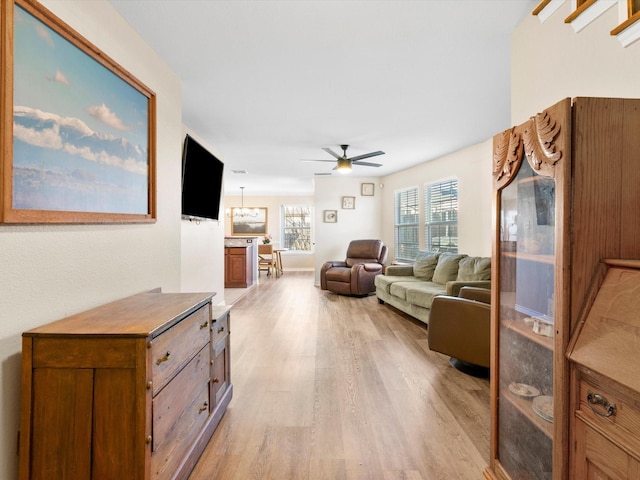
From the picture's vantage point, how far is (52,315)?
130 cm

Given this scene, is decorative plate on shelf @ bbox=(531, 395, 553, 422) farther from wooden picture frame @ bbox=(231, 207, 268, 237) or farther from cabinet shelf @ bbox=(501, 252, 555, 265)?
wooden picture frame @ bbox=(231, 207, 268, 237)

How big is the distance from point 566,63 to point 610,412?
159cm

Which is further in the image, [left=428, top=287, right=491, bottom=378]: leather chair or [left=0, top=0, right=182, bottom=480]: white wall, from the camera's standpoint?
[left=428, top=287, right=491, bottom=378]: leather chair

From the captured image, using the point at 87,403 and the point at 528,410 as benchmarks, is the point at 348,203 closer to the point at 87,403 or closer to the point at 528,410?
the point at 528,410

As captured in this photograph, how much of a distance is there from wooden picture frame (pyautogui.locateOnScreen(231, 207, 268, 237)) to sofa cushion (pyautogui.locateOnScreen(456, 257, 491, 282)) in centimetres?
702

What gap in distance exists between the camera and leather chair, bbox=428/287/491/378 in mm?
2502

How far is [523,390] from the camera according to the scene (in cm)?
132

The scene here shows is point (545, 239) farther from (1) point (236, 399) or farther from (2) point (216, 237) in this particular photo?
(2) point (216, 237)

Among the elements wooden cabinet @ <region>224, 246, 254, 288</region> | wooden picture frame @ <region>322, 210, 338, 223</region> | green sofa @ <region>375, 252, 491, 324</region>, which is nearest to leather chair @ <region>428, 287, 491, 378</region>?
green sofa @ <region>375, 252, 491, 324</region>

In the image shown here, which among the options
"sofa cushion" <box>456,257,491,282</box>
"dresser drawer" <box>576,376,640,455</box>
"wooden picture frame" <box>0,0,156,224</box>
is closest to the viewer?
"dresser drawer" <box>576,376,640,455</box>

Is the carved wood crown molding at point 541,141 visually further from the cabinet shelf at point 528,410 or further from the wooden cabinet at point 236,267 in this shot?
the wooden cabinet at point 236,267

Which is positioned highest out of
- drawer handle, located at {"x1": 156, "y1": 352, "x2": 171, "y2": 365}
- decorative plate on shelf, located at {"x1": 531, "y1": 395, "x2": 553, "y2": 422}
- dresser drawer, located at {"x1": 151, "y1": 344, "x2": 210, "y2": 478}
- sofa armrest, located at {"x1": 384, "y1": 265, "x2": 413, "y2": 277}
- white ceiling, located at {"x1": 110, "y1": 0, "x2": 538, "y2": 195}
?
white ceiling, located at {"x1": 110, "y1": 0, "x2": 538, "y2": 195}

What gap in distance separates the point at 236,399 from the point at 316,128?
2.96 m

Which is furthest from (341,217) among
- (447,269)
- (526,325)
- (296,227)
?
(526,325)
